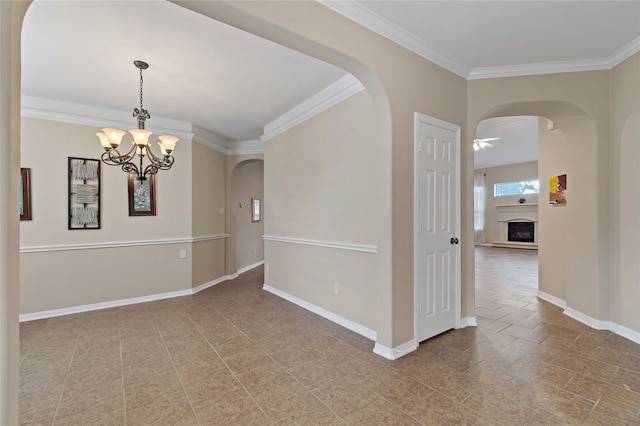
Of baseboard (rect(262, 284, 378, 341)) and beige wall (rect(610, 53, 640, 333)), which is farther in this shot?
baseboard (rect(262, 284, 378, 341))

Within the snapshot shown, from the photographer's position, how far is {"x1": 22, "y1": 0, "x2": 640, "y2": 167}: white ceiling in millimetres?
2211

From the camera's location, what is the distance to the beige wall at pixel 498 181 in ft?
32.8

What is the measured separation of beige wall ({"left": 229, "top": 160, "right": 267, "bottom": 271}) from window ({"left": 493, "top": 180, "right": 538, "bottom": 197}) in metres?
8.87

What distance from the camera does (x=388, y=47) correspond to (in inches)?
98.8

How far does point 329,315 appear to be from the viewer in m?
3.57

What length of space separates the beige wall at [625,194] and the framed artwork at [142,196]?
5.79 meters

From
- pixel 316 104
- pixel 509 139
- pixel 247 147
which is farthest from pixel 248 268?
pixel 509 139

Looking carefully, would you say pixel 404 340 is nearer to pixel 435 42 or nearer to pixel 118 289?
pixel 435 42

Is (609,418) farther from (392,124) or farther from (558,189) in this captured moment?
(558,189)

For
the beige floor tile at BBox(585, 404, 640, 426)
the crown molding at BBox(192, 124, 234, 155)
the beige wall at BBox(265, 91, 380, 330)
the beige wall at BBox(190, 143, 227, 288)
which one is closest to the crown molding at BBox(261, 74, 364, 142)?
the beige wall at BBox(265, 91, 380, 330)

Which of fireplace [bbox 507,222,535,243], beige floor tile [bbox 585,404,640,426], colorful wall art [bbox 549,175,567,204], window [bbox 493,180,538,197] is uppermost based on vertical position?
window [bbox 493,180,538,197]

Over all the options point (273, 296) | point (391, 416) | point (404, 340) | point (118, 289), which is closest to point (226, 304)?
point (273, 296)

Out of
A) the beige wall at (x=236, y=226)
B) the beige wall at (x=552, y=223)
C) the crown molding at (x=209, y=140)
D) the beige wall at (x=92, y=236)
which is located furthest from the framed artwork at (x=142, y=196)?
the beige wall at (x=552, y=223)

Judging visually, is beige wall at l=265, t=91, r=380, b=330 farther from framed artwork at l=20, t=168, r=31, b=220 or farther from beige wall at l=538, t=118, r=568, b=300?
framed artwork at l=20, t=168, r=31, b=220
